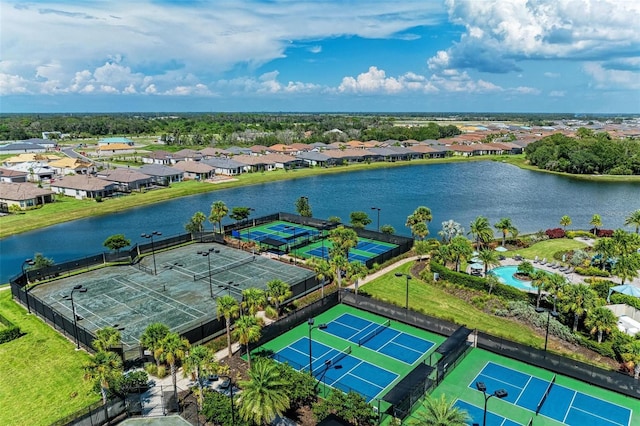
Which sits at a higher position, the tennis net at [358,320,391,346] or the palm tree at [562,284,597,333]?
the palm tree at [562,284,597,333]

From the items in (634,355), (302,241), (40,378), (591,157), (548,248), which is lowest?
(40,378)

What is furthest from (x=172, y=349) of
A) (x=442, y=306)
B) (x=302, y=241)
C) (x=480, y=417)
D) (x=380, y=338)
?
(x=302, y=241)

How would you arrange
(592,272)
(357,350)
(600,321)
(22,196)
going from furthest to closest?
1. (22,196)
2. (592,272)
3. (357,350)
4. (600,321)

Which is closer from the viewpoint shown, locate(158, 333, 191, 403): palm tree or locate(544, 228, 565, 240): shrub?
locate(158, 333, 191, 403): palm tree

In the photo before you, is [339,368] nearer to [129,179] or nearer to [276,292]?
[276,292]

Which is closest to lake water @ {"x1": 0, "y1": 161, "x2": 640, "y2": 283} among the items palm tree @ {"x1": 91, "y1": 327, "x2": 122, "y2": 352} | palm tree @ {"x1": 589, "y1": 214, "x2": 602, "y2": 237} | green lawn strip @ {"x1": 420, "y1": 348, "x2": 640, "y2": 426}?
palm tree @ {"x1": 589, "y1": 214, "x2": 602, "y2": 237}

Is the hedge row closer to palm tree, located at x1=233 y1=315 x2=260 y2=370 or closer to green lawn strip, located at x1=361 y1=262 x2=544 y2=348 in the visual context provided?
green lawn strip, located at x1=361 y1=262 x2=544 y2=348
